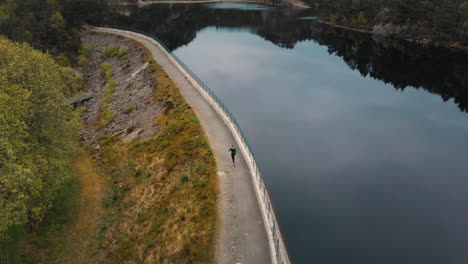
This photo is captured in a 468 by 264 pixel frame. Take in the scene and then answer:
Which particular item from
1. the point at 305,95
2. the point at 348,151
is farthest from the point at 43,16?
the point at 348,151

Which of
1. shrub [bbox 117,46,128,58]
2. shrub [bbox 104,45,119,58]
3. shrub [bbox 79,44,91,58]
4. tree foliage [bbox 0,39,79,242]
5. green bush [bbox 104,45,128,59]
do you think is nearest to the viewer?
tree foliage [bbox 0,39,79,242]

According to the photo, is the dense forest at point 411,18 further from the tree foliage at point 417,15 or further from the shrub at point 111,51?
the shrub at point 111,51

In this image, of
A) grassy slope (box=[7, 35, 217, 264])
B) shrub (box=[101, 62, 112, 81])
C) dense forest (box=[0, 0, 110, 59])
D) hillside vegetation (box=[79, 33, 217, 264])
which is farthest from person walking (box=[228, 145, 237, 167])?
dense forest (box=[0, 0, 110, 59])

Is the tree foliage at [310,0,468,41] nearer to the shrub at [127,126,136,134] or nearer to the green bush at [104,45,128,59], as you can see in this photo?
the green bush at [104,45,128,59]

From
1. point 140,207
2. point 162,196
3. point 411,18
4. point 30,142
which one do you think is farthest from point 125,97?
point 411,18

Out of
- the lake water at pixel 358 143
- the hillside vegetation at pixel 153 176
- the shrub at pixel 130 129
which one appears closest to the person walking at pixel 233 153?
the hillside vegetation at pixel 153 176

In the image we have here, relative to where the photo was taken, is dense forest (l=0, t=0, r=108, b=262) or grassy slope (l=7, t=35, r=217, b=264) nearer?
dense forest (l=0, t=0, r=108, b=262)

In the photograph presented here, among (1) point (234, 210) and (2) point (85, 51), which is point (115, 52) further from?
(1) point (234, 210)
